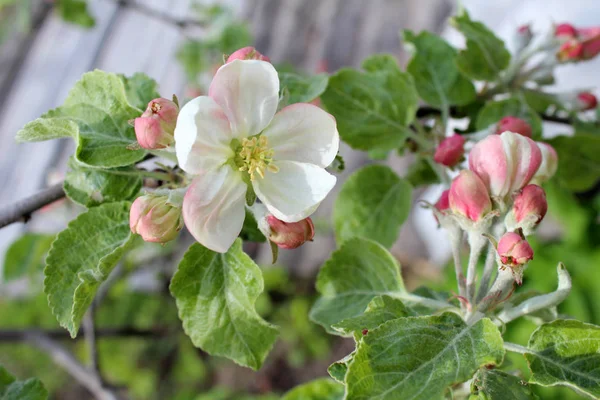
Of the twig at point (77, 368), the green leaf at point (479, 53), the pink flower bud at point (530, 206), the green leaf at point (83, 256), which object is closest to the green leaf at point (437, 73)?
the green leaf at point (479, 53)

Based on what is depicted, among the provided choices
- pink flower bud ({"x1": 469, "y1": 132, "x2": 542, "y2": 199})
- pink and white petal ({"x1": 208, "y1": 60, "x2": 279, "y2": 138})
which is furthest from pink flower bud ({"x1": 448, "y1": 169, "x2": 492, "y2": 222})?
pink and white petal ({"x1": 208, "y1": 60, "x2": 279, "y2": 138})

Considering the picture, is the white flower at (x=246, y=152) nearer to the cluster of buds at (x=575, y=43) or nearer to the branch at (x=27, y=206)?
the branch at (x=27, y=206)

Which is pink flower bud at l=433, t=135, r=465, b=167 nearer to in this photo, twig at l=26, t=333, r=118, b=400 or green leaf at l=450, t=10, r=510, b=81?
green leaf at l=450, t=10, r=510, b=81

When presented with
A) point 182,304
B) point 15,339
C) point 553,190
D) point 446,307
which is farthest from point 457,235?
point 553,190

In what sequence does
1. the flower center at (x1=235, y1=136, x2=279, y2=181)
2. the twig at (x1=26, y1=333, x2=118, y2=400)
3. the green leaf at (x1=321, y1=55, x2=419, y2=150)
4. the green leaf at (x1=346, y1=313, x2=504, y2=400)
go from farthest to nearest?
the twig at (x1=26, y1=333, x2=118, y2=400) < the green leaf at (x1=321, y1=55, x2=419, y2=150) < the flower center at (x1=235, y1=136, x2=279, y2=181) < the green leaf at (x1=346, y1=313, x2=504, y2=400)

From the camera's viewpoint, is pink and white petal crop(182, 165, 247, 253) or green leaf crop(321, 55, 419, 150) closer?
pink and white petal crop(182, 165, 247, 253)

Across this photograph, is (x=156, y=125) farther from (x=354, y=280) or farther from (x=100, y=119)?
(x=354, y=280)

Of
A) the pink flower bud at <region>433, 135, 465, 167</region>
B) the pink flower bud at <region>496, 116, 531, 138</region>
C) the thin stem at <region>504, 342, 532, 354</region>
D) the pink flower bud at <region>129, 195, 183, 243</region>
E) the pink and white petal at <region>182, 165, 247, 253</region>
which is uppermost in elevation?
the pink flower bud at <region>496, 116, 531, 138</region>

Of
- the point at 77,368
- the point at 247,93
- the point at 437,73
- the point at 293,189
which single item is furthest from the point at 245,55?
the point at 77,368
